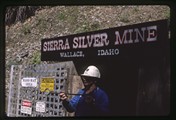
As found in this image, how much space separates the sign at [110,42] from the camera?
5.17m

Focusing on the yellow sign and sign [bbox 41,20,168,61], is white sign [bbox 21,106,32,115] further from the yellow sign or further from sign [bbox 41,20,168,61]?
sign [bbox 41,20,168,61]

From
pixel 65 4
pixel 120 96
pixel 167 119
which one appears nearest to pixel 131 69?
pixel 120 96

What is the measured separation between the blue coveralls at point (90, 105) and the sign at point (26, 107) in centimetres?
37

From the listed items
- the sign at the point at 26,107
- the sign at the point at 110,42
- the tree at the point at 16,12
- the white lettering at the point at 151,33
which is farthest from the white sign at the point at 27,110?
the white lettering at the point at 151,33

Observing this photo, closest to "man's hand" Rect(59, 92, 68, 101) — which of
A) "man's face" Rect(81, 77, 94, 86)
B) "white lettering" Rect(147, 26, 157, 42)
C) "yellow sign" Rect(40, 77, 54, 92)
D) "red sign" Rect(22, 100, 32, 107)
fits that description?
"yellow sign" Rect(40, 77, 54, 92)

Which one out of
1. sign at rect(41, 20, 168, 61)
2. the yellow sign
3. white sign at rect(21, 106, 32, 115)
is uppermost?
sign at rect(41, 20, 168, 61)

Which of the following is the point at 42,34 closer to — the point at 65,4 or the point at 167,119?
the point at 65,4

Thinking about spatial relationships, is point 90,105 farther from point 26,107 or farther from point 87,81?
point 26,107

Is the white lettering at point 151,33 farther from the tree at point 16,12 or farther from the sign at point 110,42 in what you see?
the tree at point 16,12

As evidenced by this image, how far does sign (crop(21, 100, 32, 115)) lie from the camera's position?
5.29 m

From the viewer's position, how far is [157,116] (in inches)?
204

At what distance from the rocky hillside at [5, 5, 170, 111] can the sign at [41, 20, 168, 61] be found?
5 centimetres

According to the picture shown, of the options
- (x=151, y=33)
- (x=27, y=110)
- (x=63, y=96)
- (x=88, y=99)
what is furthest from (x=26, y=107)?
(x=151, y=33)

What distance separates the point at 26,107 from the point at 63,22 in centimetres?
94
